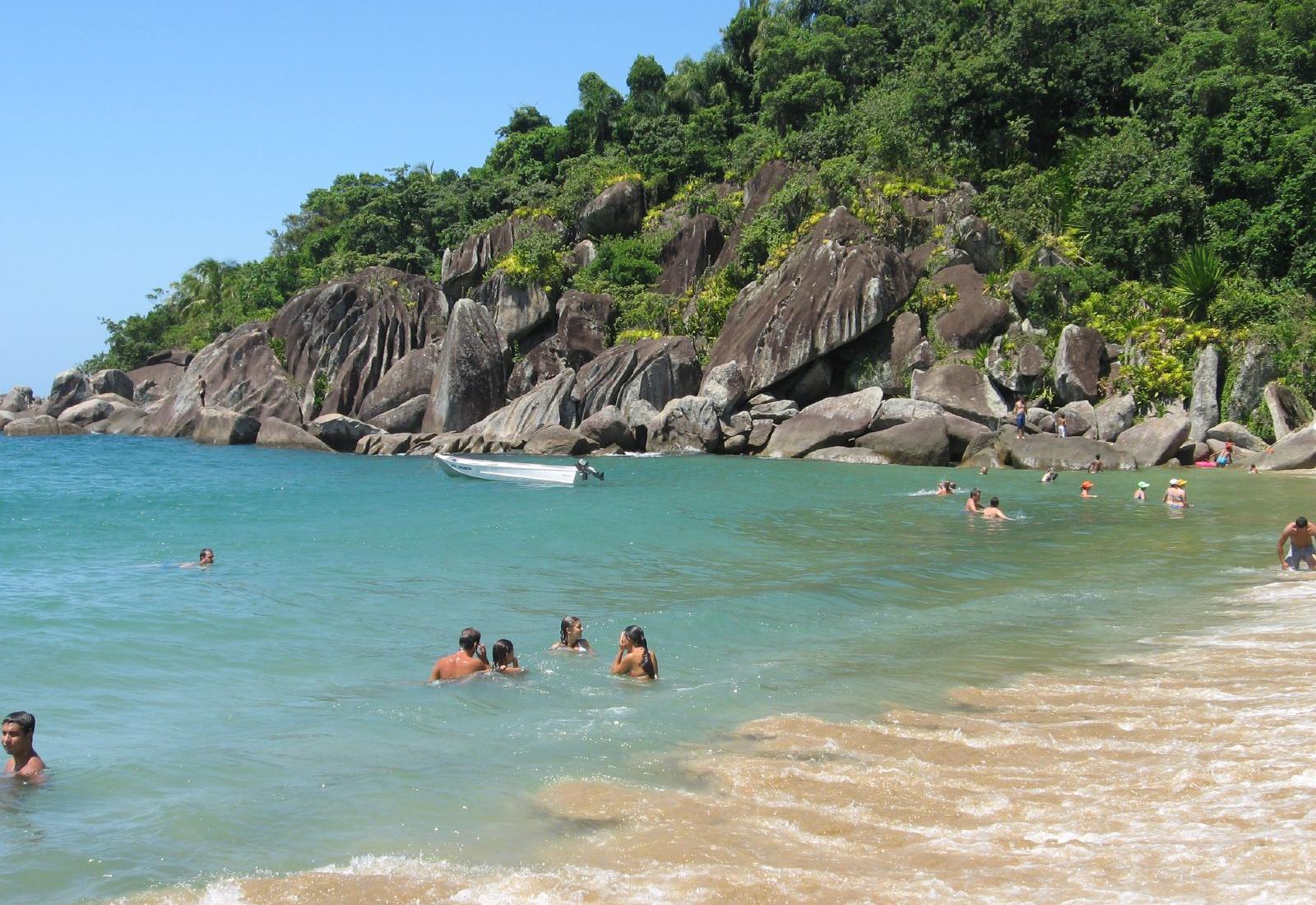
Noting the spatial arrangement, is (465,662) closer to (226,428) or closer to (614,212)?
(226,428)

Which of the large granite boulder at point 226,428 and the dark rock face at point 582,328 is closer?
the dark rock face at point 582,328

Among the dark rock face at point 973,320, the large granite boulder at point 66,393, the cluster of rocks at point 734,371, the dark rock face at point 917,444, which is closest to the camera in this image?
the dark rock face at point 917,444

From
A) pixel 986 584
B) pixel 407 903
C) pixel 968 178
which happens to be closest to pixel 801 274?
pixel 968 178

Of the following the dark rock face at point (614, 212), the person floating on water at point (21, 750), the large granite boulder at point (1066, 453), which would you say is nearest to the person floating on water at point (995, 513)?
the large granite boulder at point (1066, 453)

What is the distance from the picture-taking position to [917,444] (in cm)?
3209

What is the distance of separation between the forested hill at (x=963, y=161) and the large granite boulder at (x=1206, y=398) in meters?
0.85

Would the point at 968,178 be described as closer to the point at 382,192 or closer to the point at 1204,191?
the point at 1204,191

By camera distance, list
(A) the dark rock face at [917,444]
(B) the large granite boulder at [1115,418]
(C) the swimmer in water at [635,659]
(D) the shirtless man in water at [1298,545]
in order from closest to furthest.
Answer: (C) the swimmer in water at [635,659]
(D) the shirtless man in water at [1298,545]
(A) the dark rock face at [917,444]
(B) the large granite boulder at [1115,418]

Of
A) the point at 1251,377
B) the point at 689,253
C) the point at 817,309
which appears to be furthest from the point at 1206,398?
the point at 689,253

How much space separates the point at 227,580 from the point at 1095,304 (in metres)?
29.9

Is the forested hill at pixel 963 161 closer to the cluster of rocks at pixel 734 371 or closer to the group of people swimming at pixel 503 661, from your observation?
the cluster of rocks at pixel 734 371

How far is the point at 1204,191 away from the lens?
1393 inches

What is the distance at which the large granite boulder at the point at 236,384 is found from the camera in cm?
4634

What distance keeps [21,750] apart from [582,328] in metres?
36.8
